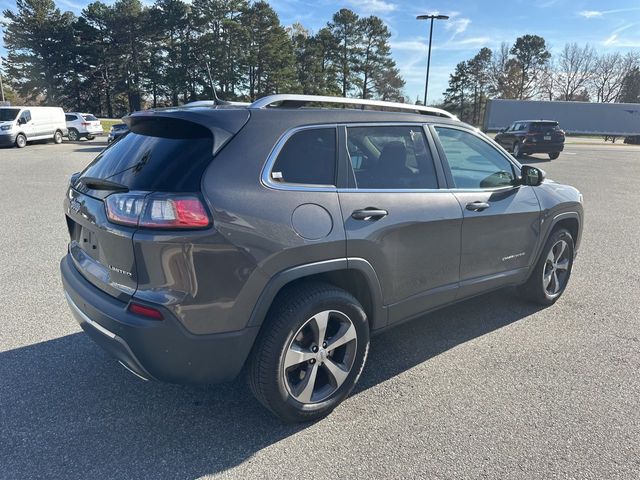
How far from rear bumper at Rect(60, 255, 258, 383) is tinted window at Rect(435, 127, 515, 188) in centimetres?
201

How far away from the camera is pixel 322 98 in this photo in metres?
2.98

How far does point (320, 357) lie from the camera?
2678mm

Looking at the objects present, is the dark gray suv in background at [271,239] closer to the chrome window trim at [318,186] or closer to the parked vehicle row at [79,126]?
the chrome window trim at [318,186]

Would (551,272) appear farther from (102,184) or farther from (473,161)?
(102,184)

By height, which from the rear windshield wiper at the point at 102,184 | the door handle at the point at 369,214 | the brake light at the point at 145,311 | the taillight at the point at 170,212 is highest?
the rear windshield wiper at the point at 102,184

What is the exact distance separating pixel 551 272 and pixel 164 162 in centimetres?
366

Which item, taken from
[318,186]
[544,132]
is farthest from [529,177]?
[544,132]

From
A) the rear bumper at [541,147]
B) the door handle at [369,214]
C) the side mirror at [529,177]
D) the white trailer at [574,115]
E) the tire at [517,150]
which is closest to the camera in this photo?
the door handle at [369,214]

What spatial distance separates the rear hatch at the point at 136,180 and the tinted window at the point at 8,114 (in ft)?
74.6

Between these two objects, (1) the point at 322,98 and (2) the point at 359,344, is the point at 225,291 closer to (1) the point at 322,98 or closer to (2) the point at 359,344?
(2) the point at 359,344

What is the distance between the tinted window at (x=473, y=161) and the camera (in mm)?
3424

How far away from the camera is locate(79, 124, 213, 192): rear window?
2.24 metres

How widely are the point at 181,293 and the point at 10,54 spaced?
72132 mm

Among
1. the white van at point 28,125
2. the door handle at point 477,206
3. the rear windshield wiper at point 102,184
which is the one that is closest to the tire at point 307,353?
the rear windshield wiper at point 102,184
